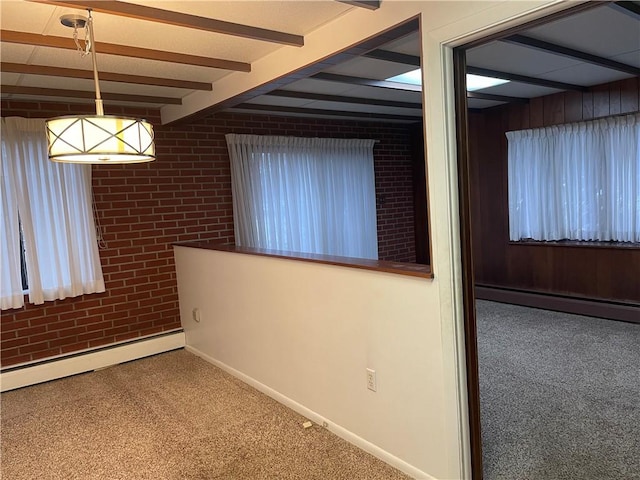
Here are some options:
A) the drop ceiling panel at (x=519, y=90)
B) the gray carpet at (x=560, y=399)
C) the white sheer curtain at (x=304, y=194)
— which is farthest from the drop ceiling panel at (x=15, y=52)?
the drop ceiling panel at (x=519, y=90)

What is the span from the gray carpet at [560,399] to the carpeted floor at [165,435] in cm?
66

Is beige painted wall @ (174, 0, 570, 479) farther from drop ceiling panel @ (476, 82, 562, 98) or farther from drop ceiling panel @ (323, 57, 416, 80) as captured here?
drop ceiling panel @ (476, 82, 562, 98)

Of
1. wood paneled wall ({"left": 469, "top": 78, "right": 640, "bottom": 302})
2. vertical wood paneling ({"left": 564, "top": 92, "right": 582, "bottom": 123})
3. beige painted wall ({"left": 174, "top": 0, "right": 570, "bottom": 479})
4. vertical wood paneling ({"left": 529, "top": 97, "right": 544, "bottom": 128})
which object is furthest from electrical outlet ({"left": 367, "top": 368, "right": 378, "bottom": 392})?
vertical wood paneling ({"left": 529, "top": 97, "right": 544, "bottom": 128})

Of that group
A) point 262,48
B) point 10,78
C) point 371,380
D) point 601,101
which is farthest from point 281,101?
point 601,101

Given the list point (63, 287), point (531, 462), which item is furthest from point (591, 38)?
point (63, 287)

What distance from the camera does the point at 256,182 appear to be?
469cm

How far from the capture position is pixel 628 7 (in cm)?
237

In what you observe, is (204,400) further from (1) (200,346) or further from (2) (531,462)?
(2) (531,462)

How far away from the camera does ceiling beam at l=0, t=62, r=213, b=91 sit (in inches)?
106

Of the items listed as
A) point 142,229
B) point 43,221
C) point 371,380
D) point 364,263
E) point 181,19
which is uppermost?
point 181,19

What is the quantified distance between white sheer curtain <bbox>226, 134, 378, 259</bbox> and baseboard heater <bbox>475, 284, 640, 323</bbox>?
57.5 inches

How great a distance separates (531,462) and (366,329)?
100cm

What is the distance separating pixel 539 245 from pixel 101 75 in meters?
4.42

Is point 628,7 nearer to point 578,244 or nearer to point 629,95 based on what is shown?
point 629,95
